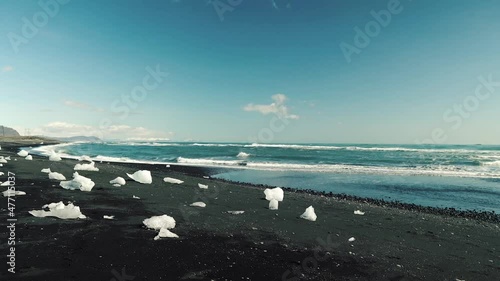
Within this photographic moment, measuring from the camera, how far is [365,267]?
596cm

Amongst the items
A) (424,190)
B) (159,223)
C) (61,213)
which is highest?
(61,213)

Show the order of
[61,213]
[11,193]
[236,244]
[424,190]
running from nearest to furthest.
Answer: [236,244] → [61,213] → [11,193] → [424,190]

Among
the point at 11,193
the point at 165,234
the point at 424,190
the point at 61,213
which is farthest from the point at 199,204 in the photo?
the point at 424,190

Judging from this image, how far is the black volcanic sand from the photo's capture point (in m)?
5.09

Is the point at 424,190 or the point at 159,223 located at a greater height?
the point at 159,223

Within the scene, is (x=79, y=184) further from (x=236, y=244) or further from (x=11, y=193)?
(x=236, y=244)

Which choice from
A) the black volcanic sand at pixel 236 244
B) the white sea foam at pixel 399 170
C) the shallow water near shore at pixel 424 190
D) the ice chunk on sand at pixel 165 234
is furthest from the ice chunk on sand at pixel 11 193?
the white sea foam at pixel 399 170

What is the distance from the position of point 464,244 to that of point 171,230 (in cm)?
800

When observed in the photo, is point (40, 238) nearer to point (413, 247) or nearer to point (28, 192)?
point (28, 192)

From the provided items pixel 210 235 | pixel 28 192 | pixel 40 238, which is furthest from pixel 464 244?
pixel 28 192

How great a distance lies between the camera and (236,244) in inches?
259

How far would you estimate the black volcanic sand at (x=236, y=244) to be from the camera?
5.09m

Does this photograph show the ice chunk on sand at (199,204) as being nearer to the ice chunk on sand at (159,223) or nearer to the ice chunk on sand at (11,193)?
the ice chunk on sand at (159,223)

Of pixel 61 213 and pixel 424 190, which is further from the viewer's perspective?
pixel 424 190
